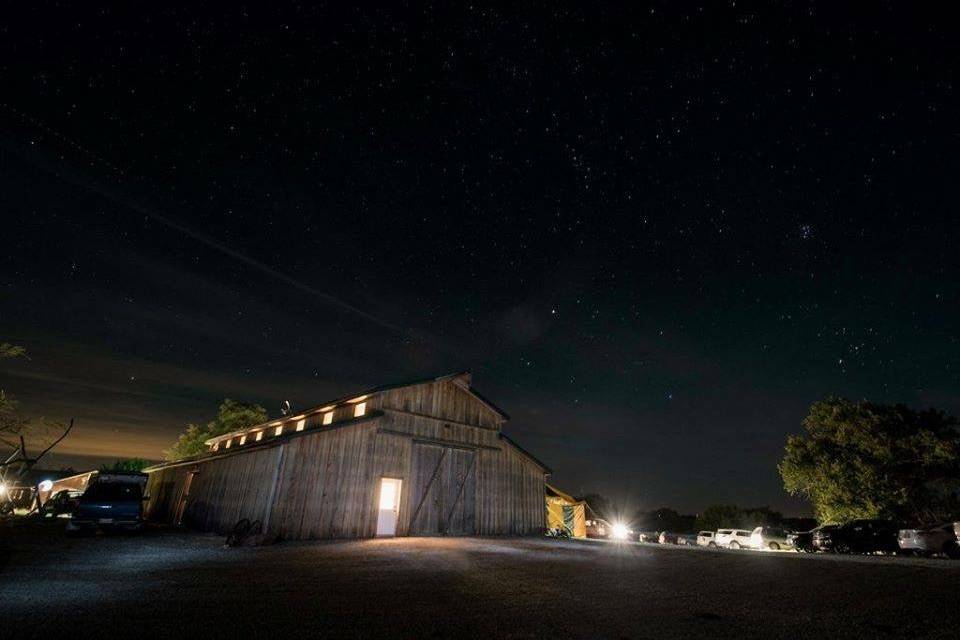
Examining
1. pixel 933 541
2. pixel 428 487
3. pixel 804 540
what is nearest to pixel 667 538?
pixel 804 540

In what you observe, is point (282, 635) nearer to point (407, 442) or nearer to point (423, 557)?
point (423, 557)

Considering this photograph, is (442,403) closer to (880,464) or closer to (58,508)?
(58,508)

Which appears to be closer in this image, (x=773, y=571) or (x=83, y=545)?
(x=773, y=571)

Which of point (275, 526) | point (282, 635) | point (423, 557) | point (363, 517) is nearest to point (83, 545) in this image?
point (275, 526)

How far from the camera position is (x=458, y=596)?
7492 mm

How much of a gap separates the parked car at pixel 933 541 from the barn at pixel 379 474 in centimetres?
1624

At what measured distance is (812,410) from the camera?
3594 cm

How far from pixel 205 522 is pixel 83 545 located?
772cm

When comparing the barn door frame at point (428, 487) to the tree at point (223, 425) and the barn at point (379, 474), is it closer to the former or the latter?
the barn at point (379, 474)

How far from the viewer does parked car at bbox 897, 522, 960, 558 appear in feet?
60.9

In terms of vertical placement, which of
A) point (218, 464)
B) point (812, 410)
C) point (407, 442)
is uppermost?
point (812, 410)

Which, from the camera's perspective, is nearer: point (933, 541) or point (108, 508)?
point (108, 508)

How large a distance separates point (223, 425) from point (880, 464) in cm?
6089

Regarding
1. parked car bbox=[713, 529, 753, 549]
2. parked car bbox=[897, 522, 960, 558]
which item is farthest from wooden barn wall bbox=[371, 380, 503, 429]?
parked car bbox=[897, 522, 960, 558]
